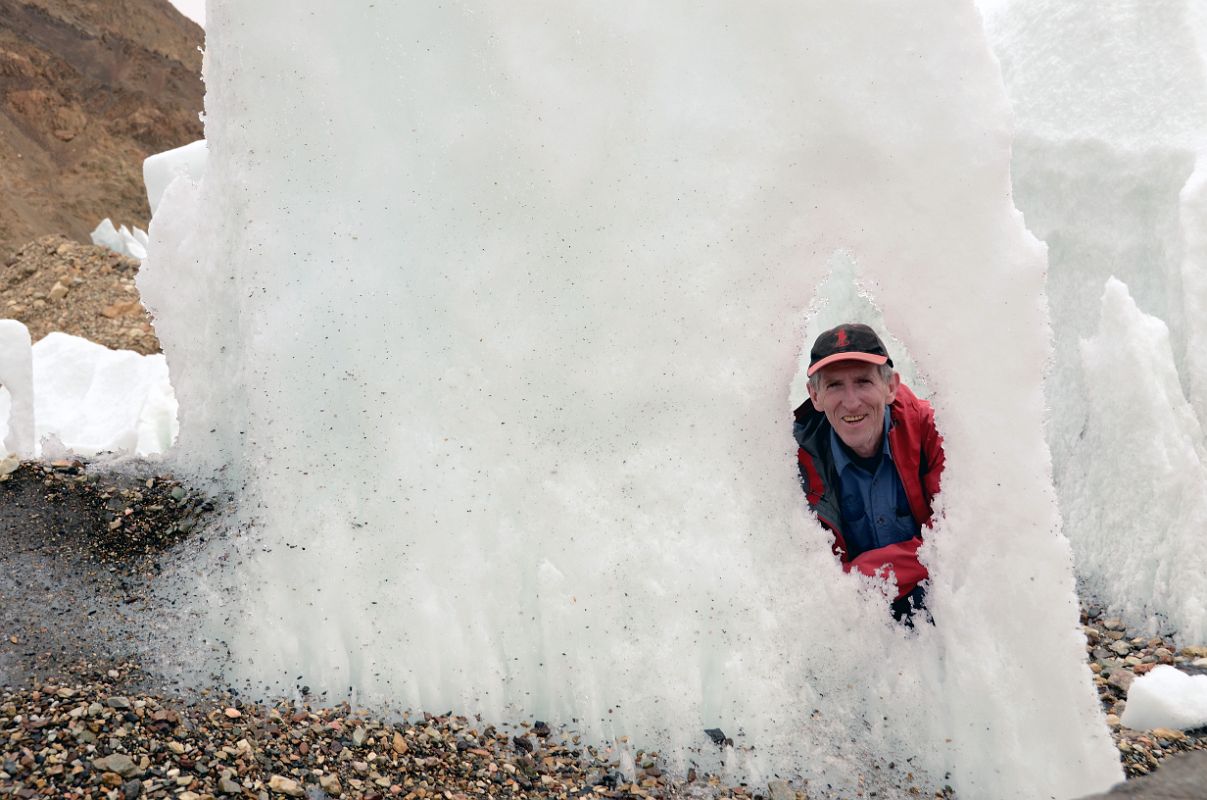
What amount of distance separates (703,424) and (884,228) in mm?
1020

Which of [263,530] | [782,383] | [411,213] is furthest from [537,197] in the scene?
[263,530]

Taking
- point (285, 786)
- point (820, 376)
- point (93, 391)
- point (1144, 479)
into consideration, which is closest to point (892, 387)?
point (820, 376)

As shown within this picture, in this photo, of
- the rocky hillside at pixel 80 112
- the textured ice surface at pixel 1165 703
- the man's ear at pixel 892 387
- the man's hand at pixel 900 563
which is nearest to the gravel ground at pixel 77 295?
the rocky hillside at pixel 80 112

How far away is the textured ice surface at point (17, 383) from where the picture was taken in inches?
241

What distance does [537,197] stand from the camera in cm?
363

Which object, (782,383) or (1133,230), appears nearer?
(782,383)

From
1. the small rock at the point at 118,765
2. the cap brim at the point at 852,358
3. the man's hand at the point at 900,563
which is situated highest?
the cap brim at the point at 852,358

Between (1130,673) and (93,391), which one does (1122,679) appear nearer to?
(1130,673)

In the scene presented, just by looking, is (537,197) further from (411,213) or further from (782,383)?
(782,383)

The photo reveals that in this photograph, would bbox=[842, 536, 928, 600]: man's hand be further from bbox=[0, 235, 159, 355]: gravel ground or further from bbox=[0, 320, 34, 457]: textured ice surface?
bbox=[0, 235, 159, 355]: gravel ground

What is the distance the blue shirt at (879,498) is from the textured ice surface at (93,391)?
7709 millimetres

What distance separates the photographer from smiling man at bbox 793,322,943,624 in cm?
409

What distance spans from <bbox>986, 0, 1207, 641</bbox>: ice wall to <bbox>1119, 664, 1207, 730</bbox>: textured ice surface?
1.20m

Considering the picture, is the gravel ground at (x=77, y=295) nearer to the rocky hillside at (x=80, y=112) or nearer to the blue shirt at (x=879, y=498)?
the rocky hillside at (x=80, y=112)
